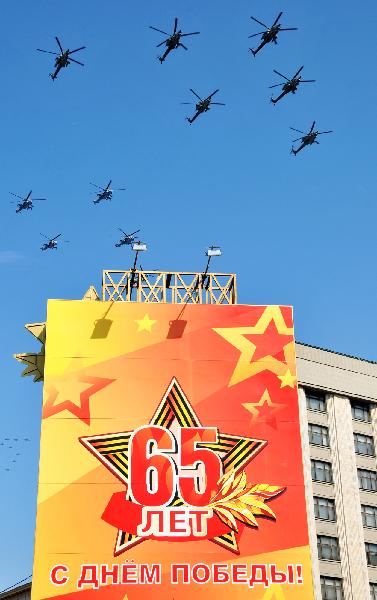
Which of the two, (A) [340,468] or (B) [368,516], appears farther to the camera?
(A) [340,468]

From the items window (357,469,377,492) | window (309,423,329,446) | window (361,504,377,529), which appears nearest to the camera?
window (361,504,377,529)

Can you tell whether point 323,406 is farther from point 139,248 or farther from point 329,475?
point 139,248

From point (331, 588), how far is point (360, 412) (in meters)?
18.1

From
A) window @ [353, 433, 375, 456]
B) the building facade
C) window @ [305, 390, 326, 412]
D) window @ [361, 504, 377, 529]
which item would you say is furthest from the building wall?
window @ [361, 504, 377, 529]

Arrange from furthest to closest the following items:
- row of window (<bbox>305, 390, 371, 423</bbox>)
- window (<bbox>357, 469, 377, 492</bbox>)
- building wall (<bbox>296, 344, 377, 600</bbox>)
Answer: row of window (<bbox>305, 390, 371, 423</bbox>) → window (<bbox>357, 469, 377, 492</bbox>) → building wall (<bbox>296, 344, 377, 600</bbox>)

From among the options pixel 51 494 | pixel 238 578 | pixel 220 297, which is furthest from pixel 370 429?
pixel 51 494

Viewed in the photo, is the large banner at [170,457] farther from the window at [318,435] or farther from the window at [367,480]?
the window at [367,480]

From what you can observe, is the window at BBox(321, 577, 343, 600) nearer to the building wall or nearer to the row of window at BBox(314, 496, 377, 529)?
the building wall

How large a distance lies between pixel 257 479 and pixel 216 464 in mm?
2621

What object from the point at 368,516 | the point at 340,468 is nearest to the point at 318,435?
the point at 340,468

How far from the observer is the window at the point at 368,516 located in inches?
2906

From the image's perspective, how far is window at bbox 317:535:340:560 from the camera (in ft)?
230

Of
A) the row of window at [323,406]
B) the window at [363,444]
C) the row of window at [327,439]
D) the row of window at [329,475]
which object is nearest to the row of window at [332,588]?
the row of window at [329,475]

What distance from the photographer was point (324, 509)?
7250 cm
